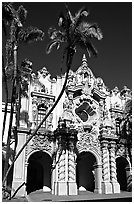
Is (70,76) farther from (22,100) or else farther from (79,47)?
(79,47)

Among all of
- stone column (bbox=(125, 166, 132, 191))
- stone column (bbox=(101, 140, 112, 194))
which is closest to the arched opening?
stone column (bbox=(125, 166, 132, 191))

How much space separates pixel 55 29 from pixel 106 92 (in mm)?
15059

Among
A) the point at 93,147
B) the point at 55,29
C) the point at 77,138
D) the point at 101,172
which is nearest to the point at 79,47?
the point at 55,29

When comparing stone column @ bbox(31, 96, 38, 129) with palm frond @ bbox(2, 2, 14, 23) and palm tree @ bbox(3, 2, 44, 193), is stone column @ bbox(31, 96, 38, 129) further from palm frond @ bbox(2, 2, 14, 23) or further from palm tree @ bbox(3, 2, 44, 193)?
palm frond @ bbox(2, 2, 14, 23)

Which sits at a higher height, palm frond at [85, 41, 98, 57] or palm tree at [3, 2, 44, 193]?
palm tree at [3, 2, 44, 193]

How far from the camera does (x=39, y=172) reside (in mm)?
24891

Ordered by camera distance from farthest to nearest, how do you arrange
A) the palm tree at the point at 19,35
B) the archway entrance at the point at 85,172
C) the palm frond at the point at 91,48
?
the archway entrance at the point at 85,172, the palm tree at the point at 19,35, the palm frond at the point at 91,48

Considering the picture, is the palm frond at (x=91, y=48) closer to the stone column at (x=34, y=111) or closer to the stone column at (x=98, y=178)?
the stone column at (x=34, y=111)

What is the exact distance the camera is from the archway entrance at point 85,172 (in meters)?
26.0

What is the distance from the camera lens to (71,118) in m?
23.3

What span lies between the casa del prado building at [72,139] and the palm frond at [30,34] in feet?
23.2

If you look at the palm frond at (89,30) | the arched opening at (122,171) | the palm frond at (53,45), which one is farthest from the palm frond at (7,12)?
the arched opening at (122,171)

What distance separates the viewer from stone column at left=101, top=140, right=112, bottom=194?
74.2 feet

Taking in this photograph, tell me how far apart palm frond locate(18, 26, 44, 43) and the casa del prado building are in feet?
23.2
